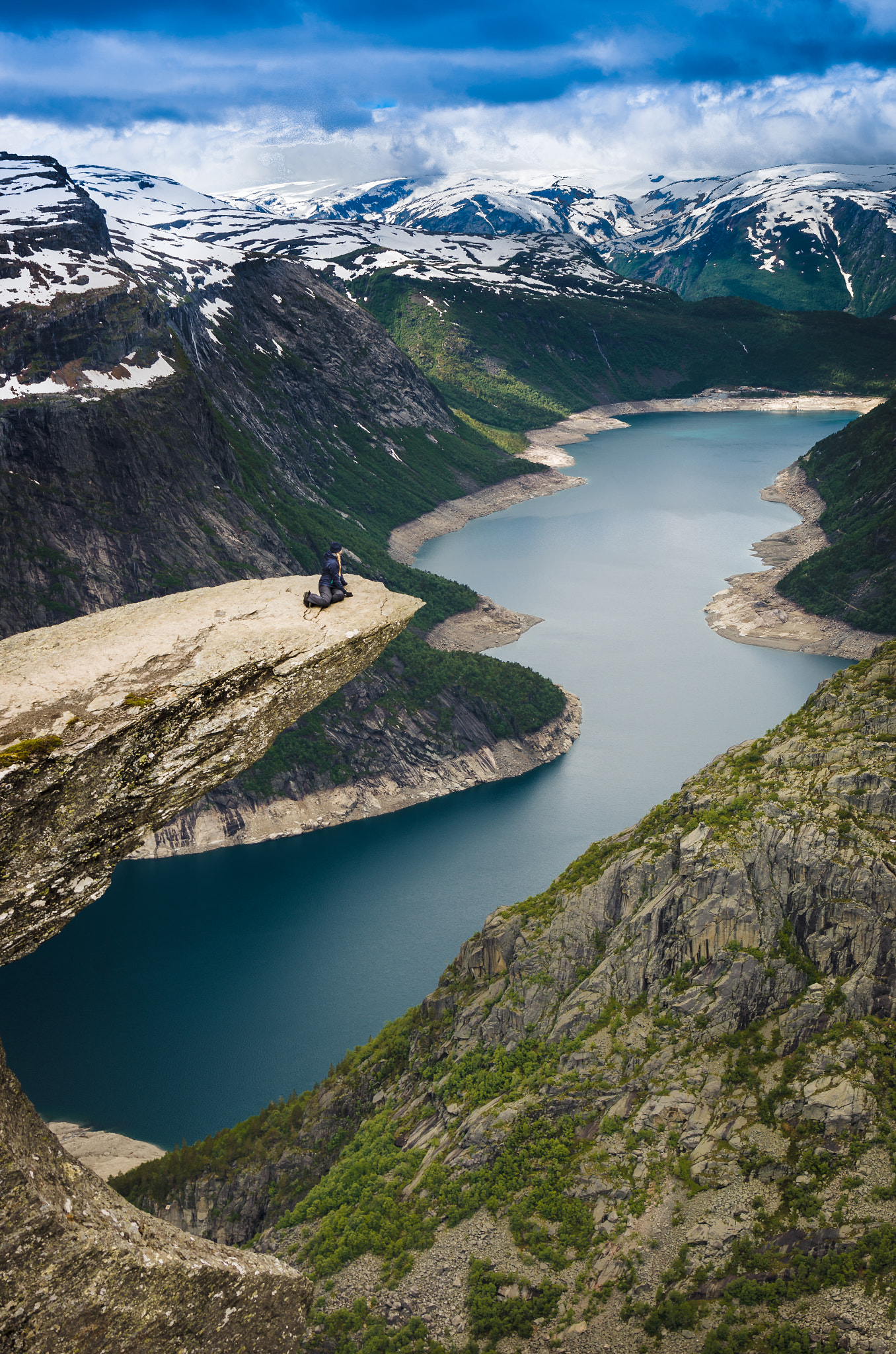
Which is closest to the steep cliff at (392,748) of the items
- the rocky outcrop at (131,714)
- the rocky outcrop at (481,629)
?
the rocky outcrop at (481,629)

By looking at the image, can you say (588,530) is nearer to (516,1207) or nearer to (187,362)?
(187,362)

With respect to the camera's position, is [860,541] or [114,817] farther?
[860,541]

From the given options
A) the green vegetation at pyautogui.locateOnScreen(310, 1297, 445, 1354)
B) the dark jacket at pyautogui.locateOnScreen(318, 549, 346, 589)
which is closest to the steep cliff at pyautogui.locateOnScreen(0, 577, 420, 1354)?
the dark jacket at pyautogui.locateOnScreen(318, 549, 346, 589)

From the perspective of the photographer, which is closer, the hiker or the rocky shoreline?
the hiker

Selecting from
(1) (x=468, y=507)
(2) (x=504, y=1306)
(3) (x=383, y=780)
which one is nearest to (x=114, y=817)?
(2) (x=504, y=1306)

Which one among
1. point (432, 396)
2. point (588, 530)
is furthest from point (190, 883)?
point (432, 396)

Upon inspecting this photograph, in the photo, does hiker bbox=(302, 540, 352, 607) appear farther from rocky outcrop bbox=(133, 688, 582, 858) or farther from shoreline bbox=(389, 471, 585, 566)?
shoreline bbox=(389, 471, 585, 566)

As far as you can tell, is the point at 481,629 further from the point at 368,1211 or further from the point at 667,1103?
the point at 667,1103
